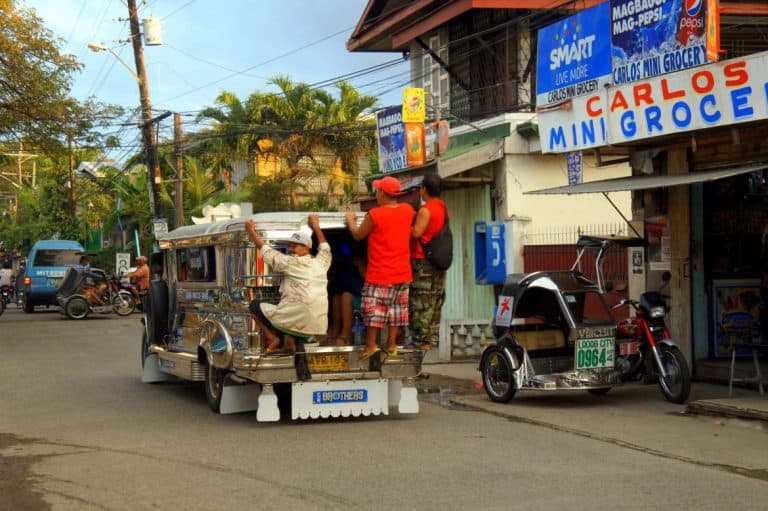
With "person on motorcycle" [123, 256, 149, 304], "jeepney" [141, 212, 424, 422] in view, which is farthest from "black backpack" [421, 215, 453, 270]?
"person on motorcycle" [123, 256, 149, 304]

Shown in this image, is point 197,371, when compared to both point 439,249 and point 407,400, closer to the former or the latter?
point 407,400

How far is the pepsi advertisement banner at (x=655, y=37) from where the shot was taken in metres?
11.4

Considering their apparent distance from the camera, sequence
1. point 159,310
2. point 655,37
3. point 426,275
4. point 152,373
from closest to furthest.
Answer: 1. point 426,275
2. point 655,37
3. point 159,310
4. point 152,373

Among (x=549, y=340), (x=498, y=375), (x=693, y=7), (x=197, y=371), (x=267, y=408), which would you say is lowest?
(x=267, y=408)

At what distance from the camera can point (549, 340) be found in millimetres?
12695

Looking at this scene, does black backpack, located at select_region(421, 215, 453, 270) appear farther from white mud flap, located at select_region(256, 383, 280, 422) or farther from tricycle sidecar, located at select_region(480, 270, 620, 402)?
white mud flap, located at select_region(256, 383, 280, 422)

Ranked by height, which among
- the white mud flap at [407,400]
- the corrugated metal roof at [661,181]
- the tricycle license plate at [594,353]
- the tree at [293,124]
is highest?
the tree at [293,124]

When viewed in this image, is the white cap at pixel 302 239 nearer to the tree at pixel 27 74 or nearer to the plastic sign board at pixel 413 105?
the plastic sign board at pixel 413 105

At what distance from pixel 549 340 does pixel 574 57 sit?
142 inches

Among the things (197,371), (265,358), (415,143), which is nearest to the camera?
(265,358)

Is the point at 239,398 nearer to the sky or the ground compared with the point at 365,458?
nearer to the sky

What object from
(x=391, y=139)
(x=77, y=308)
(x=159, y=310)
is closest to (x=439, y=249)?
(x=159, y=310)

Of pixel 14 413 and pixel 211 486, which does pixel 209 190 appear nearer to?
pixel 14 413

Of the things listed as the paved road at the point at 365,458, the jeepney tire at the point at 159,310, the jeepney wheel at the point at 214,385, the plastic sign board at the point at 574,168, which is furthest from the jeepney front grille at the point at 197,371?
the plastic sign board at the point at 574,168
